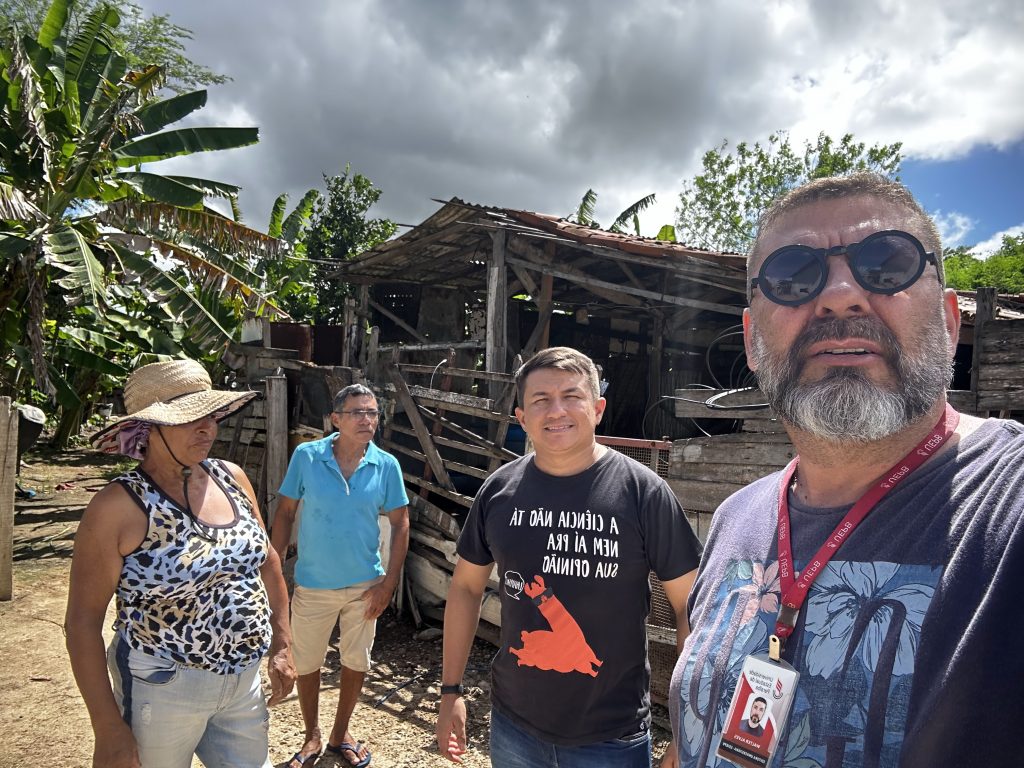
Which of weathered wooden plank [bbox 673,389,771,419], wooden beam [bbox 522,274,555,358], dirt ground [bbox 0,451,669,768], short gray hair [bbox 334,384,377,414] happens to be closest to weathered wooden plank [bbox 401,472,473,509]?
dirt ground [bbox 0,451,669,768]

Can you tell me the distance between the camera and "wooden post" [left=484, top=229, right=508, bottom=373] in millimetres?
7648

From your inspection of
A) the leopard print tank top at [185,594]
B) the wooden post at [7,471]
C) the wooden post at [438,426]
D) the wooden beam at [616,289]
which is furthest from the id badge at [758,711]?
the wooden post at [7,471]

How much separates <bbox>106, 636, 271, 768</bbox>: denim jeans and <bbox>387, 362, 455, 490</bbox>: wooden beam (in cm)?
385

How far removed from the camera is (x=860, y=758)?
0.93 meters

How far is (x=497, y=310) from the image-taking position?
7.75 metres

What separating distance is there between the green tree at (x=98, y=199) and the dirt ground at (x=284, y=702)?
2900 mm

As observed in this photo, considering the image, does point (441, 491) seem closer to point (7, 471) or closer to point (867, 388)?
point (7, 471)

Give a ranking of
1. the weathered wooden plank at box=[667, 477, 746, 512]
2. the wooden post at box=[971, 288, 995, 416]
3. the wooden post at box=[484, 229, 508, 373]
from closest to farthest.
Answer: the wooden post at box=[971, 288, 995, 416] → the weathered wooden plank at box=[667, 477, 746, 512] → the wooden post at box=[484, 229, 508, 373]

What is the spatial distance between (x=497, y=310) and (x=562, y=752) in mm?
6126

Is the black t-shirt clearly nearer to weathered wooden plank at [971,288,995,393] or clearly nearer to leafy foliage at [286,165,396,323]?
weathered wooden plank at [971,288,995,393]

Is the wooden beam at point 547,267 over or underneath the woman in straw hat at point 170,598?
over

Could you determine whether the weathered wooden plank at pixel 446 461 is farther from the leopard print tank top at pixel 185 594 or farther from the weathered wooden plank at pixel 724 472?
the leopard print tank top at pixel 185 594

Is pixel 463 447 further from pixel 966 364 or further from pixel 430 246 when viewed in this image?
pixel 966 364

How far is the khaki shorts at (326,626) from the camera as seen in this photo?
3.80m
